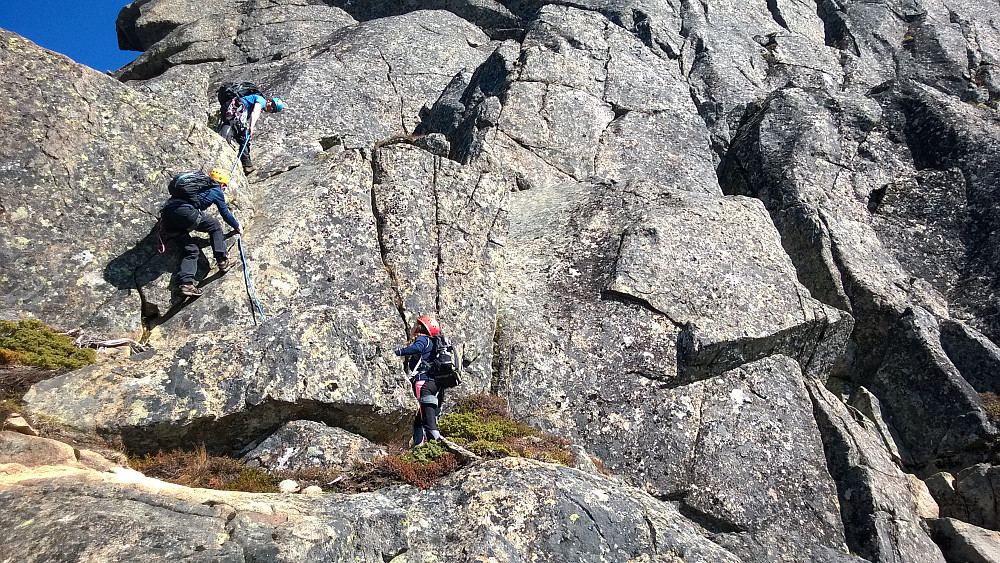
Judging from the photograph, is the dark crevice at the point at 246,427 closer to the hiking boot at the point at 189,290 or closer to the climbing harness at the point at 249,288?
the climbing harness at the point at 249,288

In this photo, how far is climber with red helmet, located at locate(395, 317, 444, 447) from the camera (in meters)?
13.5

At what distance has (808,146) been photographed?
25.6 metres

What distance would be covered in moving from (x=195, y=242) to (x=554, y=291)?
9.74 meters

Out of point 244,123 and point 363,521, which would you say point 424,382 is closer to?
point 363,521

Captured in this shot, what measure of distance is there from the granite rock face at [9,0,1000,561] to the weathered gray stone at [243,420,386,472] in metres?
0.14

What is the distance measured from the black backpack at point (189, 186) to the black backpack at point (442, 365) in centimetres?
643

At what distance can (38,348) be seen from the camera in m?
12.2

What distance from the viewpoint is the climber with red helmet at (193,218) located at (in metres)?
14.2

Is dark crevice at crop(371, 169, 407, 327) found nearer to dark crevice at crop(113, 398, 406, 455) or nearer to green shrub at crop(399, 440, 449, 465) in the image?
dark crevice at crop(113, 398, 406, 455)

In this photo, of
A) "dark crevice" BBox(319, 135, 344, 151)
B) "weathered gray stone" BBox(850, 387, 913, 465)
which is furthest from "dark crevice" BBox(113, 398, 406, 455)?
"weathered gray stone" BBox(850, 387, 913, 465)

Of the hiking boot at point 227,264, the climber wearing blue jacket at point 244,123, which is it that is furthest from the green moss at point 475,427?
the climber wearing blue jacket at point 244,123

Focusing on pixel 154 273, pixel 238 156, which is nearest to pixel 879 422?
pixel 154 273

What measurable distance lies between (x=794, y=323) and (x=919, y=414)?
5.11 metres

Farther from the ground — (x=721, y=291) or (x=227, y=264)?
(x=721, y=291)
